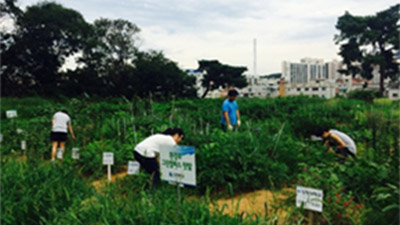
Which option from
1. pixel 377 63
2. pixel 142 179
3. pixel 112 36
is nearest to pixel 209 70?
pixel 112 36

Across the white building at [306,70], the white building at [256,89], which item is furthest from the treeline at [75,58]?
the white building at [306,70]

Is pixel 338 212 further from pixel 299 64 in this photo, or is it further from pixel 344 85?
pixel 299 64

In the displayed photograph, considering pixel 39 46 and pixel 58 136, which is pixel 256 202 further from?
pixel 39 46

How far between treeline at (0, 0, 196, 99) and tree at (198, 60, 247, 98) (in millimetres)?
7528

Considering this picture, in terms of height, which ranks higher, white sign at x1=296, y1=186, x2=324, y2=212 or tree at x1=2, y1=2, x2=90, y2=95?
tree at x1=2, y1=2, x2=90, y2=95

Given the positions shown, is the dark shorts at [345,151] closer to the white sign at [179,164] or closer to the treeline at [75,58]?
the white sign at [179,164]

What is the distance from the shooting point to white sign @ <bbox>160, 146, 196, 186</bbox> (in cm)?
271

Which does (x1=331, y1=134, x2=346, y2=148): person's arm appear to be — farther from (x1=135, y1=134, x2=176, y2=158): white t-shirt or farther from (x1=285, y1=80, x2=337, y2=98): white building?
(x1=285, y1=80, x2=337, y2=98): white building

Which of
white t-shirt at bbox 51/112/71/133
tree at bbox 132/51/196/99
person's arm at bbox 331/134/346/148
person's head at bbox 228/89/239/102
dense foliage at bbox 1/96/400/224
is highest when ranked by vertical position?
tree at bbox 132/51/196/99

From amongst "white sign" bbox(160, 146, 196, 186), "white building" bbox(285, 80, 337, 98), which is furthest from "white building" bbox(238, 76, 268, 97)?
"white sign" bbox(160, 146, 196, 186)

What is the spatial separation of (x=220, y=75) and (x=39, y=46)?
2131cm

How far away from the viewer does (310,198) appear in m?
2.74

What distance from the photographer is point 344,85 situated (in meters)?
66.3

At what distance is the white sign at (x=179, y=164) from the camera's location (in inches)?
107
